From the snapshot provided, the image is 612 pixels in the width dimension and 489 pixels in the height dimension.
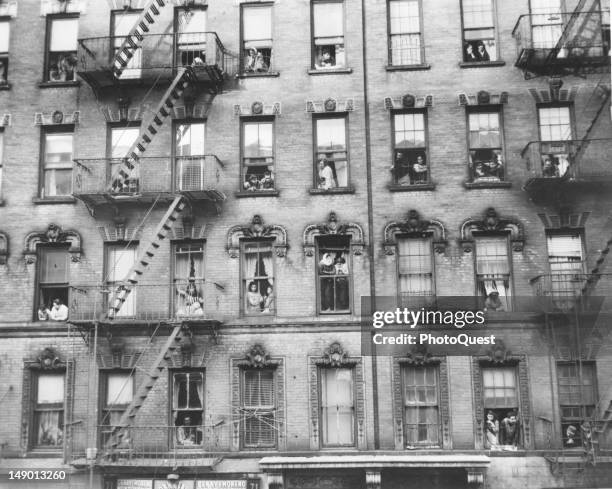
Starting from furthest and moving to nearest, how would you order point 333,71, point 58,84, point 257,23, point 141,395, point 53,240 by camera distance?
1. point 257,23
2. point 58,84
3. point 333,71
4. point 53,240
5. point 141,395

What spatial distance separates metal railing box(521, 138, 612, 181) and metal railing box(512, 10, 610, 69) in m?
2.17

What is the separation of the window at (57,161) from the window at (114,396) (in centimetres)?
526

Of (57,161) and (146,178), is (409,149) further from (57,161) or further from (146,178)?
(57,161)

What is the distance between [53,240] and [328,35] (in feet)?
31.2

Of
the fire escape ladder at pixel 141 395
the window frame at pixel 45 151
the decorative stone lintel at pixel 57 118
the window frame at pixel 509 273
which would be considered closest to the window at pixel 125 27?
the decorative stone lintel at pixel 57 118

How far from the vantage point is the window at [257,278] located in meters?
20.7

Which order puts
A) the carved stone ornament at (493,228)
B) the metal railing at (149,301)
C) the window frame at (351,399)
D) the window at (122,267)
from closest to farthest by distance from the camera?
the window frame at (351,399)
the carved stone ornament at (493,228)
the metal railing at (149,301)
the window at (122,267)

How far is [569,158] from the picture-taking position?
66.8 feet

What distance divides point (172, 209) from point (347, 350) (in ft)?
19.1

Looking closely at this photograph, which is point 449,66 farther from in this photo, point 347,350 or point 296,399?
point 296,399

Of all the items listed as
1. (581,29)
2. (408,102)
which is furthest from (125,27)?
(581,29)

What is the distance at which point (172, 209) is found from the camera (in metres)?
20.2

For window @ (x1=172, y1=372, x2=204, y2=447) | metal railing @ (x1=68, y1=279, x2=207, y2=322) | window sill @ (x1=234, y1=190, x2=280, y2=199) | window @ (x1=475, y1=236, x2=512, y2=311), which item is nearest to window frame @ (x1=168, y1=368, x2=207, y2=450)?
window @ (x1=172, y1=372, x2=204, y2=447)

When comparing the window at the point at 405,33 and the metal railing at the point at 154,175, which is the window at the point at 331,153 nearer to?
the window at the point at 405,33
